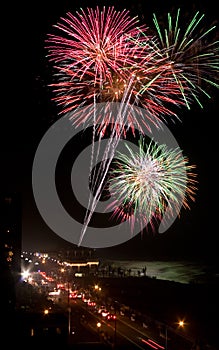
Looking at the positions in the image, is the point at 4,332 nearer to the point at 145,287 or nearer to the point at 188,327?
the point at 188,327

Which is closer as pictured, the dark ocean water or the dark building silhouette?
the dark building silhouette

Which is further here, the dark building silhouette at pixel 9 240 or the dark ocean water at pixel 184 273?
the dark ocean water at pixel 184 273

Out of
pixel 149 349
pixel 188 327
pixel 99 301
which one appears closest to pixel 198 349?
pixel 149 349

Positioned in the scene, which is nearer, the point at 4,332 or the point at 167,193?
the point at 4,332

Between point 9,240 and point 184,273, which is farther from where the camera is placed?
point 184,273

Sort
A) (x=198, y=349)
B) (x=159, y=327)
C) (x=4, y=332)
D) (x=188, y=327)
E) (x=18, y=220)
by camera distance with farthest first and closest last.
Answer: (x=18, y=220) < (x=159, y=327) < (x=188, y=327) < (x=198, y=349) < (x=4, y=332)

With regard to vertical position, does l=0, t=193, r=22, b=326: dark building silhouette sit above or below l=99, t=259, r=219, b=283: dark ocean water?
above

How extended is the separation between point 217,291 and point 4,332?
2111 cm

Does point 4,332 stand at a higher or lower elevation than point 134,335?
higher

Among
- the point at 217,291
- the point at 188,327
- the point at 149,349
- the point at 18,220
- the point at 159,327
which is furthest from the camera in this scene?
the point at 217,291

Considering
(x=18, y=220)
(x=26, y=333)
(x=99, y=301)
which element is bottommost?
(x=99, y=301)

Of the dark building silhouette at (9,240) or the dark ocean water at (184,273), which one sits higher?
the dark building silhouette at (9,240)

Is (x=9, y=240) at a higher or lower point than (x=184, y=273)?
higher

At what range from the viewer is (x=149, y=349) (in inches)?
671
